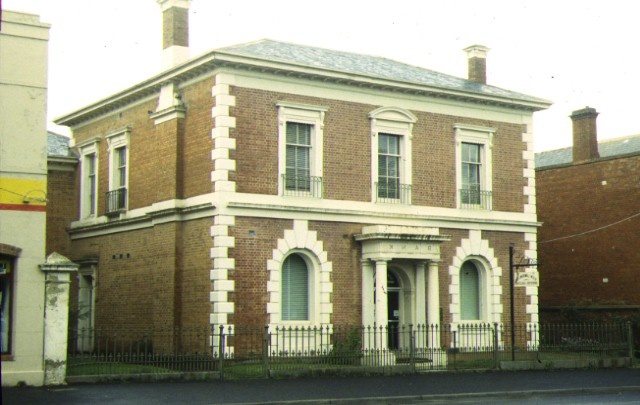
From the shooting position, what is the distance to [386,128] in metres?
28.8

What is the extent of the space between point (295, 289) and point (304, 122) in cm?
475

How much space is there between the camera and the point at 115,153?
31.6m

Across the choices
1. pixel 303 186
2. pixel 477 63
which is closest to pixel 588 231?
pixel 477 63

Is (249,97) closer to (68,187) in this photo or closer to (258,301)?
(258,301)

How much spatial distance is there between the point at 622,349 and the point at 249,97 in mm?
13312

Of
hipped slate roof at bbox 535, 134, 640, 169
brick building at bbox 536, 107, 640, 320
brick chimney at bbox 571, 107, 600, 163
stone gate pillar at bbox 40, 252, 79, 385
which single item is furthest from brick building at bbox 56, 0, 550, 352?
hipped slate roof at bbox 535, 134, 640, 169

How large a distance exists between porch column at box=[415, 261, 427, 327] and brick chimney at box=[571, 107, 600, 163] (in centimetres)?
1328

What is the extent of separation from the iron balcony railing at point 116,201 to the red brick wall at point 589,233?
17.5 metres

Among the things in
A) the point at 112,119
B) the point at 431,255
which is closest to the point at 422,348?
the point at 431,255

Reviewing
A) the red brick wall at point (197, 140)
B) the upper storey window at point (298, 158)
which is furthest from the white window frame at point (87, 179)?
the upper storey window at point (298, 158)

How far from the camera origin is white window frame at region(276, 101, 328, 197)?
26734 millimetres

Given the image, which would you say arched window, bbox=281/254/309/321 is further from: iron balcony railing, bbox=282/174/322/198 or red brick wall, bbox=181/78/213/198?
red brick wall, bbox=181/78/213/198

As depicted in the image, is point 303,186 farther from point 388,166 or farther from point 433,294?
point 433,294

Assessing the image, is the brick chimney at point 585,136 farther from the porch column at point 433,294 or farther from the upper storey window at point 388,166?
the porch column at point 433,294
